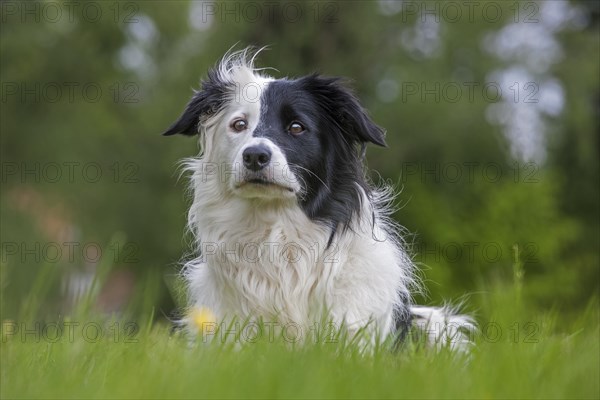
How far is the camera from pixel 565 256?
20.8 m

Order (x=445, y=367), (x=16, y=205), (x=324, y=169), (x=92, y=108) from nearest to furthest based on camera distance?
(x=445, y=367), (x=324, y=169), (x=16, y=205), (x=92, y=108)

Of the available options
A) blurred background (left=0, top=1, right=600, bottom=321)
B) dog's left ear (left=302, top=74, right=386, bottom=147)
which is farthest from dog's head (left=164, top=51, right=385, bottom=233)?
blurred background (left=0, top=1, right=600, bottom=321)

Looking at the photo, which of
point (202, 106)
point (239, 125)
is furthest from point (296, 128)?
point (202, 106)

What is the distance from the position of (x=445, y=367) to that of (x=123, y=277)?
21.6m

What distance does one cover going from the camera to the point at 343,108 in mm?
5859

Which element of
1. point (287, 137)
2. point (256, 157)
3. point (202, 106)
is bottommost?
point (256, 157)

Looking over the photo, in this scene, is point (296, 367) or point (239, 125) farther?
point (239, 125)

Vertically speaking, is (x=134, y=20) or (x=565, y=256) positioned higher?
(x=134, y=20)

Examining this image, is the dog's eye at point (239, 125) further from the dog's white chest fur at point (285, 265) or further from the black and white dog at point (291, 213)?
the dog's white chest fur at point (285, 265)

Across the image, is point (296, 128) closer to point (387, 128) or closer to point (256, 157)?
point (256, 157)

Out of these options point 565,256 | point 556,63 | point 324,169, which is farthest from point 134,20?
point 324,169

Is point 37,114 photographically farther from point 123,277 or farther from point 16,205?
point 123,277

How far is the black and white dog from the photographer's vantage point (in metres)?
5.42

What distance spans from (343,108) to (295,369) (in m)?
3.06
